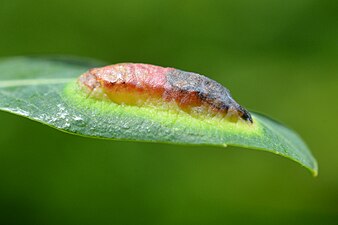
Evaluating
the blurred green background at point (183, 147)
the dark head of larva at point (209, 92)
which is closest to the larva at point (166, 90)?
the dark head of larva at point (209, 92)

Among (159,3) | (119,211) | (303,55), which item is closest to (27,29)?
(159,3)

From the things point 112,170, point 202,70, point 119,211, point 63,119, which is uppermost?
point 202,70

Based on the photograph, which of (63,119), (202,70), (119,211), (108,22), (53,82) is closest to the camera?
(63,119)

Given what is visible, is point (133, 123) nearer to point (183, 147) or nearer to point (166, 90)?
point (166, 90)

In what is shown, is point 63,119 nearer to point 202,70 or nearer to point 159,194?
point 159,194

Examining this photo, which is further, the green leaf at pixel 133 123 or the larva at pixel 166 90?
the larva at pixel 166 90

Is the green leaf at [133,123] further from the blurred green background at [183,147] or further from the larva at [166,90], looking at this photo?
the blurred green background at [183,147]
